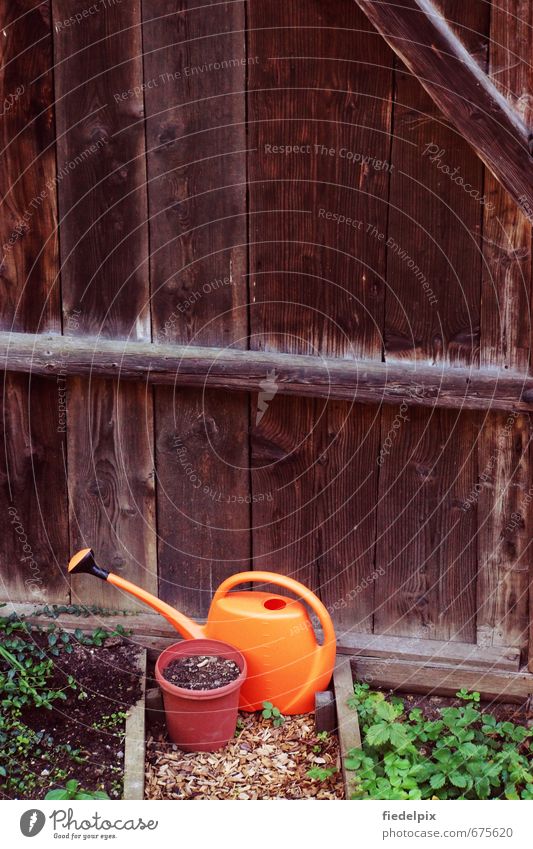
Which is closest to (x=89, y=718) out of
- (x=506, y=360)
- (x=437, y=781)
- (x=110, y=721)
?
(x=110, y=721)

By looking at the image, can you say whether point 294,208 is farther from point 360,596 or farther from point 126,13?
point 360,596

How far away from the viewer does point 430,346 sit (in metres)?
3.09

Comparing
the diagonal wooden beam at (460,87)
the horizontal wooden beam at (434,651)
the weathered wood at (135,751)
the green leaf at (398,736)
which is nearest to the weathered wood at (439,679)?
the horizontal wooden beam at (434,651)

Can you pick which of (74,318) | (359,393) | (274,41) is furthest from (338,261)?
(74,318)

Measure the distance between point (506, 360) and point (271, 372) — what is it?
2.40 ft

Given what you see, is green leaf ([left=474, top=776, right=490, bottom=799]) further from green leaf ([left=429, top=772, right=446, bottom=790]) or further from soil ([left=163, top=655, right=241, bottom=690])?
soil ([left=163, top=655, right=241, bottom=690])

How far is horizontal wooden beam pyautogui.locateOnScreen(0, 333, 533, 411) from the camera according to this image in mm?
3043

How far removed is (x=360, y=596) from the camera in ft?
10.9

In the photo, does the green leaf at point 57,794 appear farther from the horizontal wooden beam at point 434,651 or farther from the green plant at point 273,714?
the horizontal wooden beam at point 434,651

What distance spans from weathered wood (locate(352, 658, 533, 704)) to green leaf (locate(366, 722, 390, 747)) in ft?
1.47

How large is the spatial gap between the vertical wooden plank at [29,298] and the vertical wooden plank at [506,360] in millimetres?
1360

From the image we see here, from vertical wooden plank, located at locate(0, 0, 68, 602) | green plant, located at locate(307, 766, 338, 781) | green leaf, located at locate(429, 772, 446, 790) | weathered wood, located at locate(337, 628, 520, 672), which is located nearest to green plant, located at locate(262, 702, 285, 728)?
green plant, located at locate(307, 766, 338, 781)

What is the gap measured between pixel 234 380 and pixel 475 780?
138 cm

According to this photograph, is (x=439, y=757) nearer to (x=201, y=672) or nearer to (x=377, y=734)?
(x=377, y=734)
